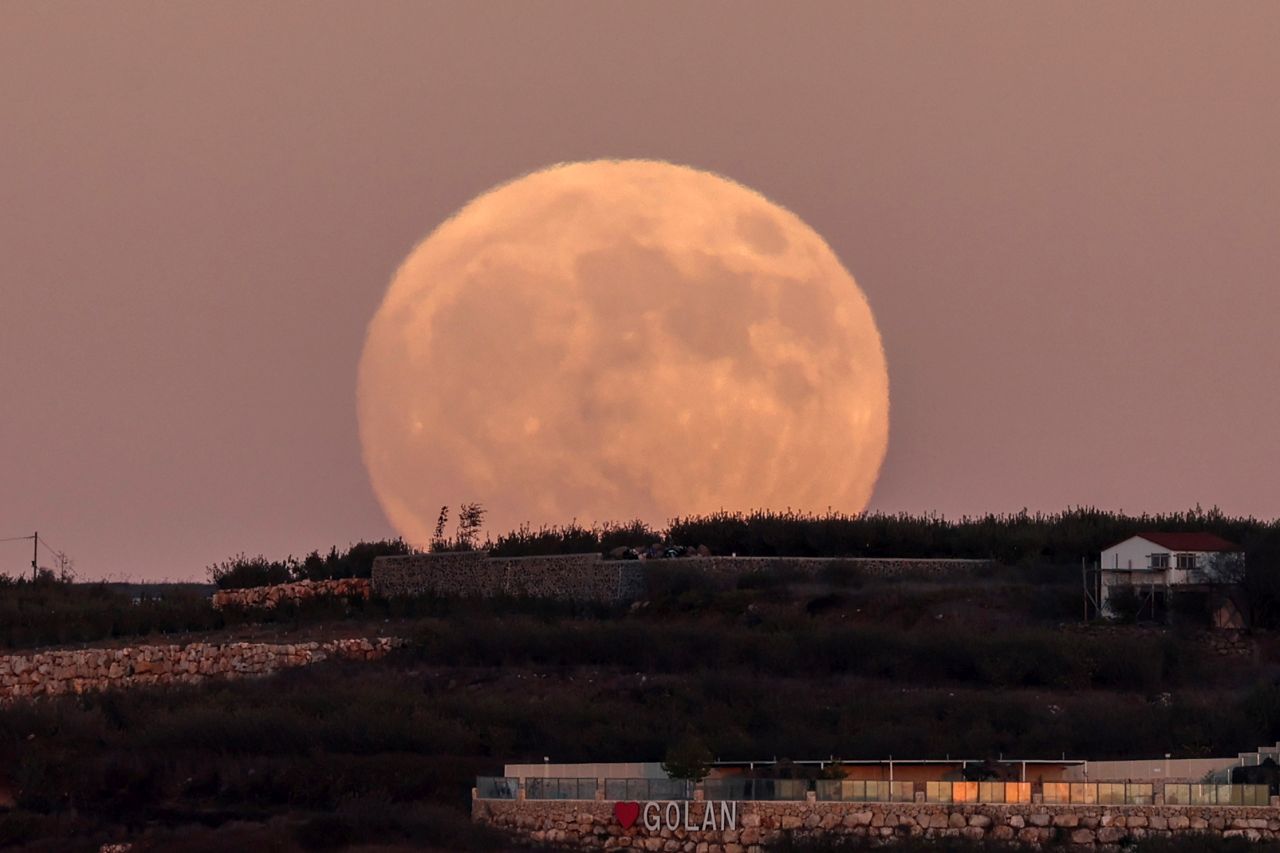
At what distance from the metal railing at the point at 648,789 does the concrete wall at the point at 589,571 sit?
76.6ft

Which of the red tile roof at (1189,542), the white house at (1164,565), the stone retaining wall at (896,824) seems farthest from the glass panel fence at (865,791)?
the red tile roof at (1189,542)

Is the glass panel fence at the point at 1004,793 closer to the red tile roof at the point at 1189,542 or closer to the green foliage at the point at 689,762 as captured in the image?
the green foliage at the point at 689,762

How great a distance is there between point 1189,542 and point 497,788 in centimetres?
2587

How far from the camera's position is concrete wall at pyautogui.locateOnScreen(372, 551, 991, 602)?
2805 inches

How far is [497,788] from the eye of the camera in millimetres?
48344

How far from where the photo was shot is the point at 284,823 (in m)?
48.8

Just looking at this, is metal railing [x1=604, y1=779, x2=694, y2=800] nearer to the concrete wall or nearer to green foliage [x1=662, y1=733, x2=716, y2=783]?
green foliage [x1=662, y1=733, x2=716, y2=783]

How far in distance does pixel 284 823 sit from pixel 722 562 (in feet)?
80.7

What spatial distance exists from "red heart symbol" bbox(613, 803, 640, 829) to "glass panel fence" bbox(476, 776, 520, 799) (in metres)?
2.28

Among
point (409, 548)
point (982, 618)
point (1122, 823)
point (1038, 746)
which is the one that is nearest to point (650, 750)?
point (1038, 746)

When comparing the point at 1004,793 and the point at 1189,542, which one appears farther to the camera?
the point at 1189,542

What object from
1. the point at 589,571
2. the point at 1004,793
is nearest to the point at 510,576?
the point at 589,571

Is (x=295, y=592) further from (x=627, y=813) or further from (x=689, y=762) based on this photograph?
(x=627, y=813)

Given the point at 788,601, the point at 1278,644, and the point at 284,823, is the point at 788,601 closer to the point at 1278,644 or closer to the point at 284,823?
the point at 1278,644
